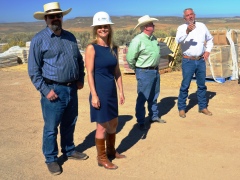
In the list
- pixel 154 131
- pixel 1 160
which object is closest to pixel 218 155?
pixel 154 131

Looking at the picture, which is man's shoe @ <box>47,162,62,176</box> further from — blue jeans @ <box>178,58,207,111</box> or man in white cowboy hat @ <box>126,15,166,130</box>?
blue jeans @ <box>178,58,207,111</box>

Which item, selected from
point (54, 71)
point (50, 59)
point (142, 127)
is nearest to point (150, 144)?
point (142, 127)

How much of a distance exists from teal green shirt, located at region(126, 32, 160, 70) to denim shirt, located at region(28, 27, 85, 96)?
5.50ft

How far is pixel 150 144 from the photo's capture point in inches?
205

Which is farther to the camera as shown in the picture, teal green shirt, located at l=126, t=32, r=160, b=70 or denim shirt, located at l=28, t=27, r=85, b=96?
A: teal green shirt, located at l=126, t=32, r=160, b=70

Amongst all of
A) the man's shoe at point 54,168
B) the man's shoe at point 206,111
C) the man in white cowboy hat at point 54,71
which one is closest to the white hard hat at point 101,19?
the man in white cowboy hat at point 54,71

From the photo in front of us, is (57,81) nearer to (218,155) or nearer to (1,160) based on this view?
(1,160)

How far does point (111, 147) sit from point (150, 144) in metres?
0.87

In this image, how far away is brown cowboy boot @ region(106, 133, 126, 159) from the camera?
442 centimetres

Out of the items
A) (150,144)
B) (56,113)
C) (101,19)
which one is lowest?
(150,144)

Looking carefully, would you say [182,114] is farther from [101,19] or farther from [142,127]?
[101,19]

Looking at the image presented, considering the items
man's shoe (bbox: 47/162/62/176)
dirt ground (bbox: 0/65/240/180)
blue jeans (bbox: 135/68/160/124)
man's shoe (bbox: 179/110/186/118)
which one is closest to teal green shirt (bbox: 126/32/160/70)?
blue jeans (bbox: 135/68/160/124)

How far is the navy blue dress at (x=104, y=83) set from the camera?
3.96 meters

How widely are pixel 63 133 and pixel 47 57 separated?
1.12 meters
